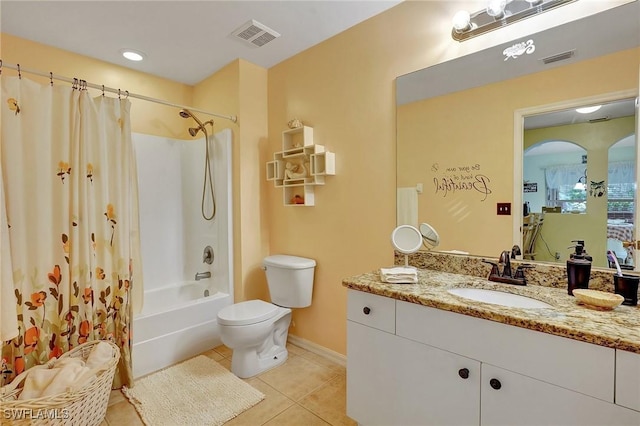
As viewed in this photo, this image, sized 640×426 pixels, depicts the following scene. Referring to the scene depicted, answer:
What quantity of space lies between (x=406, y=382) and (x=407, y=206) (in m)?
0.96

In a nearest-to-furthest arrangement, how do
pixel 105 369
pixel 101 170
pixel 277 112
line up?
pixel 105 369 → pixel 101 170 → pixel 277 112

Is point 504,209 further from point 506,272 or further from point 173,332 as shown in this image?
point 173,332

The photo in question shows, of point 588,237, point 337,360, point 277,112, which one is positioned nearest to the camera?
point 588,237

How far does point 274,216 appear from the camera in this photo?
2736 mm

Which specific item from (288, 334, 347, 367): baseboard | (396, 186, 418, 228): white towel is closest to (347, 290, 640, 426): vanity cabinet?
(396, 186, 418, 228): white towel

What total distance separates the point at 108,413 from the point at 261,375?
0.90 metres

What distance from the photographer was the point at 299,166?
8.09 feet

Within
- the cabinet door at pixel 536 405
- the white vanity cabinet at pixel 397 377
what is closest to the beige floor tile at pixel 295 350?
the white vanity cabinet at pixel 397 377

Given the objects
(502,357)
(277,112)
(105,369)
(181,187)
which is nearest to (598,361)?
(502,357)

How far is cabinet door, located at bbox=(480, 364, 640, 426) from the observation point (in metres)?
0.88

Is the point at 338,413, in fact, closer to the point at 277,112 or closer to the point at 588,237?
the point at 588,237

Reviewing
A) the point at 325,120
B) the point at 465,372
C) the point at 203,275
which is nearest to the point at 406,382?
the point at 465,372

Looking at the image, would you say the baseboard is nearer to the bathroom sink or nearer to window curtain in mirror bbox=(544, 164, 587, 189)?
the bathroom sink

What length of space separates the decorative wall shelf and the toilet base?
116cm
